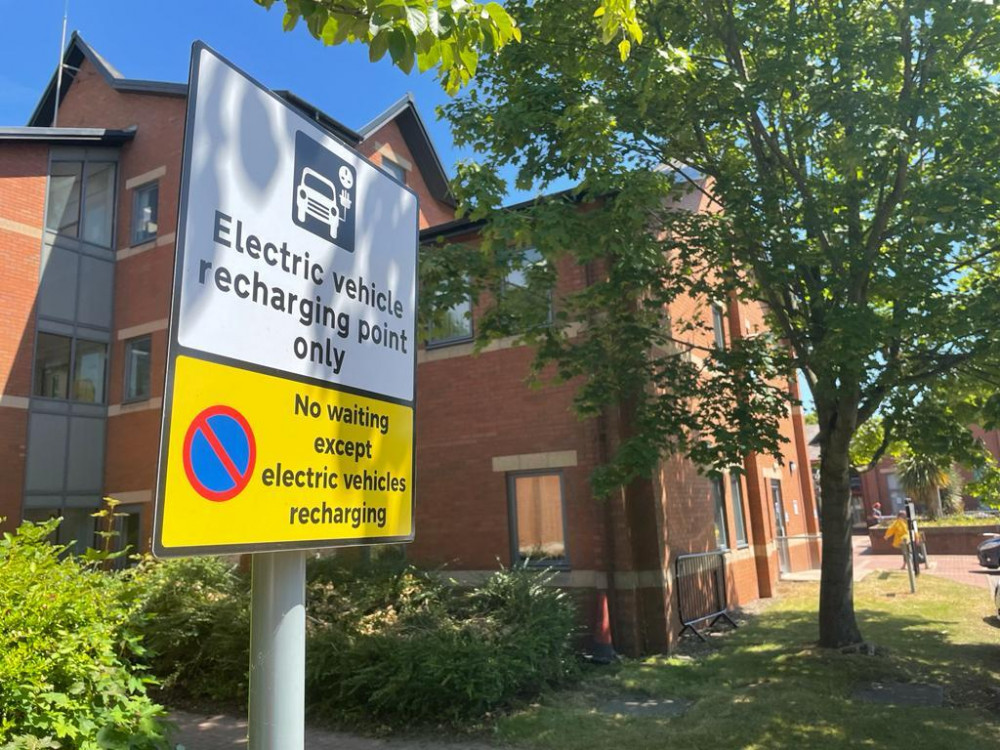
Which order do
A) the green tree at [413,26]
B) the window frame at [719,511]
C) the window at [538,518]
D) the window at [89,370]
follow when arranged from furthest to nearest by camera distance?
the window at [89,370]
the window frame at [719,511]
the window at [538,518]
the green tree at [413,26]

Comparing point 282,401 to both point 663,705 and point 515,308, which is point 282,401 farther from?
point 515,308

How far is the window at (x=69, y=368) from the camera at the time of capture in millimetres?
15109

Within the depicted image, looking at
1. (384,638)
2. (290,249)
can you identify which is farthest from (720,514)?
(290,249)

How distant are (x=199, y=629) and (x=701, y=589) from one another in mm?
7897

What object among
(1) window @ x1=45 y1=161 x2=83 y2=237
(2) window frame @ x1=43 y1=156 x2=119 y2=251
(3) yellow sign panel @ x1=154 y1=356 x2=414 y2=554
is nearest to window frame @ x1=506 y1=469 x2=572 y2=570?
(3) yellow sign panel @ x1=154 y1=356 x2=414 y2=554

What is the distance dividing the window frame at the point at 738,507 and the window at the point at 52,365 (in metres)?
14.1

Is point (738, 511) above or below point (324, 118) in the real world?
below

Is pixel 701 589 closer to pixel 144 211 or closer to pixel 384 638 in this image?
pixel 384 638

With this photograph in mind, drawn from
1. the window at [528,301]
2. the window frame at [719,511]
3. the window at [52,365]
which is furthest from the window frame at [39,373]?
the window frame at [719,511]

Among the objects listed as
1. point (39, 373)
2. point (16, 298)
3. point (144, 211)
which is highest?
point (144, 211)

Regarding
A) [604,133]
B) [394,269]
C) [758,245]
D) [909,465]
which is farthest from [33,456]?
[909,465]

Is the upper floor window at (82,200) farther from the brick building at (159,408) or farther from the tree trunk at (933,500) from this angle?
the tree trunk at (933,500)

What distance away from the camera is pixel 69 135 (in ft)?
52.4

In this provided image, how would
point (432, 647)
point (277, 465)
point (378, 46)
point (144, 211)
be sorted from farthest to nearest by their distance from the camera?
1. point (144, 211)
2. point (432, 647)
3. point (378, 46)
4. point (277, 465)
